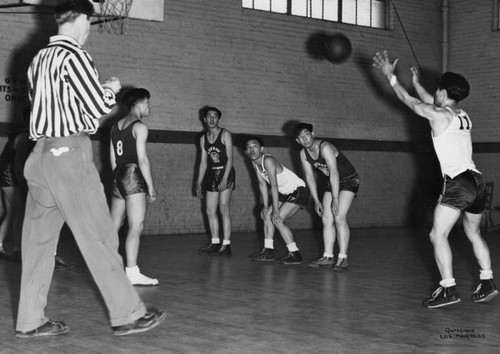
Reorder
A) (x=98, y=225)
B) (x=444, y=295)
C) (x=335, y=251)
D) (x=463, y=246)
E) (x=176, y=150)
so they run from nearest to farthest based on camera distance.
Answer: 1. (x=98, y=225)
2. (x=444, y=295)
3. (x=335, y=251)
4. (x=463, y=246)
5. (x=176, y=150)

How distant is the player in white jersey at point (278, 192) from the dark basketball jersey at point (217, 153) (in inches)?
33.1

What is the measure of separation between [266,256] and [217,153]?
1.66 metres

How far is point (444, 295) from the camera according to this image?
6.54m

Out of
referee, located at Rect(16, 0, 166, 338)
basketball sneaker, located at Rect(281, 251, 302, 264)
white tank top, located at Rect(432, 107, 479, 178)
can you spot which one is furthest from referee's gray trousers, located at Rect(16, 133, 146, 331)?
basketball sneaker, located at Rect(281, 251, 302, 264)

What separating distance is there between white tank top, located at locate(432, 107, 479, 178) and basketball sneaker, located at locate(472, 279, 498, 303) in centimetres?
107

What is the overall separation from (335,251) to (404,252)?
1.06 m

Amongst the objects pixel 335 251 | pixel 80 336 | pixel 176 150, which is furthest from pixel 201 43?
pixel 80 336

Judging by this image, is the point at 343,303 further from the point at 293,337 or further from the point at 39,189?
the point at 39,189

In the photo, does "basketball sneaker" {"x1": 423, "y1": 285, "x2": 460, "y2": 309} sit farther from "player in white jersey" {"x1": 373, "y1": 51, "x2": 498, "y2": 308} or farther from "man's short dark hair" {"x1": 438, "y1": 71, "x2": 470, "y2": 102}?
"man's short dark hair" {"x1": 438, "y1": 71, "x2": 470, "y2": 102}

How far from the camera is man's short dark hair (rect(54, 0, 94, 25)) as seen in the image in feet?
15.7

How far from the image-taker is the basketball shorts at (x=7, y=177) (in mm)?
9875

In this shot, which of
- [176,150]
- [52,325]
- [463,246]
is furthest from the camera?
[176,150]

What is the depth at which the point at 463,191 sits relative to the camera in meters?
6.53

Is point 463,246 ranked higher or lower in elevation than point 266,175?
lower
